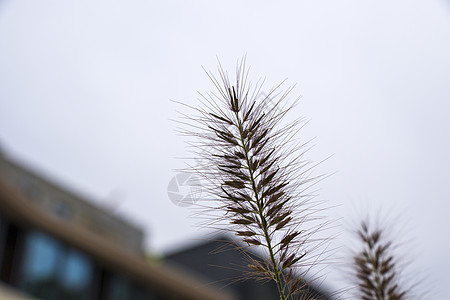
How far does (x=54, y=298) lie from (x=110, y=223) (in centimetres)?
1955

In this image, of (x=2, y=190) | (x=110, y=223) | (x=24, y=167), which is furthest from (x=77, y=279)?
(x=110, y=223)

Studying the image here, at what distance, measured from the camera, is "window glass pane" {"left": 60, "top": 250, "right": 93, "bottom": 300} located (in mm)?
18703

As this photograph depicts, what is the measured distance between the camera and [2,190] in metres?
15.4

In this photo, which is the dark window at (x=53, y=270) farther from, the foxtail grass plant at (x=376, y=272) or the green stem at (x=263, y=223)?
the green stem at (x=263, y=223)

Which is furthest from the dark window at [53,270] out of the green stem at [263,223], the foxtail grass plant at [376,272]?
the green stem at [263,223]

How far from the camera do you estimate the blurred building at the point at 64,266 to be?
16.7 meters

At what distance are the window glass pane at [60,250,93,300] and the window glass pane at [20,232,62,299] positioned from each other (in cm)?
41

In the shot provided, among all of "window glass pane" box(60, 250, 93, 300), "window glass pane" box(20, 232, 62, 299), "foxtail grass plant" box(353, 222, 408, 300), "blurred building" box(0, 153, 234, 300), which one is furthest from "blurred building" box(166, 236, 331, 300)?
"foxtail grass plant" box(353, 222, 408, 300)

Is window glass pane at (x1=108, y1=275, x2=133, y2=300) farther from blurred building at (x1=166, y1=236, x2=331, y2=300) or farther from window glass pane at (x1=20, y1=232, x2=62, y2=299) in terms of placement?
blurred building at (x1=166, y1=236, x2=331, y2=300)

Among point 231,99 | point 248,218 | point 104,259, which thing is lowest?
point 248,218

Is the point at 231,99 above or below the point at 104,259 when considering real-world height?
below

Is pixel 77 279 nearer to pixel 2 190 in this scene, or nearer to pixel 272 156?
pixel 2 190

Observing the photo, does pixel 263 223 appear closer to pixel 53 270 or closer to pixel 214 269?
pixel 53 270

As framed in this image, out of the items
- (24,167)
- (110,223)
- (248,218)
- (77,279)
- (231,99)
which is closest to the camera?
(248,218)
